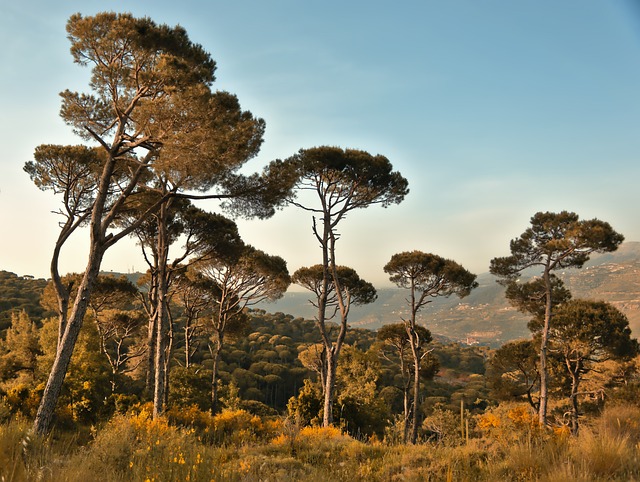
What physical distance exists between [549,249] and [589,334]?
455cm

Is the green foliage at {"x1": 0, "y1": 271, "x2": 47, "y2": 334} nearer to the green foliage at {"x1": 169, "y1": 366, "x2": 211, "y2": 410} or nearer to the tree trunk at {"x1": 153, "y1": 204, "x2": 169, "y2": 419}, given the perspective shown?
the green foliage at {"x1": 169, "y1": 366, "x2": 211, "y2": 410}

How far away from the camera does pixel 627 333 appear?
1955cm

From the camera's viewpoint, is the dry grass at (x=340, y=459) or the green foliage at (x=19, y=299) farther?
the green foliage at (x=19, y=299)

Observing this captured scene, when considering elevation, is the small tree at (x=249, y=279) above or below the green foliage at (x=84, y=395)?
above

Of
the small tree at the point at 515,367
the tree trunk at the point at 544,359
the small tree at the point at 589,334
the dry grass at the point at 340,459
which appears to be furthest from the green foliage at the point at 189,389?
the small tree at the point at 589,334

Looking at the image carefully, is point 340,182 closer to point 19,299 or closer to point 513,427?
point 513,427

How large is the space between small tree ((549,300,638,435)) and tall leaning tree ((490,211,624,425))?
104 cm

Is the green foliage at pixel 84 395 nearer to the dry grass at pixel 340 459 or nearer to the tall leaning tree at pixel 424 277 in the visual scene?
the dry grass at pixel 340 459

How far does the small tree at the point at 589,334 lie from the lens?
19.2 meters

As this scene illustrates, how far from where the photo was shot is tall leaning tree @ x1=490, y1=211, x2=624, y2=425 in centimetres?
1809

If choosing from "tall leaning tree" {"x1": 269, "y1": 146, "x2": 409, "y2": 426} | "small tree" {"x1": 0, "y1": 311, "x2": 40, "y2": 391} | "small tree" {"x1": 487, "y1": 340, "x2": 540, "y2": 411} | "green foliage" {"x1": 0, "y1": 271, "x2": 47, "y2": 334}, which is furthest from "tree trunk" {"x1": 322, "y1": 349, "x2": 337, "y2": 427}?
"green foliage" {"x1": 0, "y1": 271, "x2": 47, "y2": 334}

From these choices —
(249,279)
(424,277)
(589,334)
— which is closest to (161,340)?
(249,279)

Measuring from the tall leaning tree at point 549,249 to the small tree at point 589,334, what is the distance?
104cm

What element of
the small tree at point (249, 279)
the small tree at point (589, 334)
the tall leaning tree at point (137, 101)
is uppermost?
the tall leaning tree at point (137, 101)
